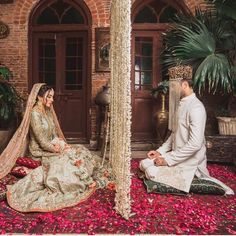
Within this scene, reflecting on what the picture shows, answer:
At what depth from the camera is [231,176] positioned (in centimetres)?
431

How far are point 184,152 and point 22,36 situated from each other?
4.38 meters

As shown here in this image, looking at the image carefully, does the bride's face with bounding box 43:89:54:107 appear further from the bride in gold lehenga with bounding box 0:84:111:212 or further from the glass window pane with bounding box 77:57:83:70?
the glass window pane with bounding box 77:57:83:70

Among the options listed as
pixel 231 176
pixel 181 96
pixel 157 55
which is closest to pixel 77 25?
pixel 157 55

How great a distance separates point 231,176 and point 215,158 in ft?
2.30

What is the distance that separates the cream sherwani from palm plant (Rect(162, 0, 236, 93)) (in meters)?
1.46

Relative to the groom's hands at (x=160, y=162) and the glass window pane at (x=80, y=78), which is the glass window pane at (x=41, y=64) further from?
the groom's hands at (x=160, y=162)

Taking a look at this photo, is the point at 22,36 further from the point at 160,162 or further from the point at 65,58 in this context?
the point at 160,162

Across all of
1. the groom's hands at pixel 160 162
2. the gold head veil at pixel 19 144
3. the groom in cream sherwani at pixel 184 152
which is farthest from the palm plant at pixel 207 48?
the gold head veil at pixel 19 144

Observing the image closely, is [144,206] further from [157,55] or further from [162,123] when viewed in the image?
[157,55]

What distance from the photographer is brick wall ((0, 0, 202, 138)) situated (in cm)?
624

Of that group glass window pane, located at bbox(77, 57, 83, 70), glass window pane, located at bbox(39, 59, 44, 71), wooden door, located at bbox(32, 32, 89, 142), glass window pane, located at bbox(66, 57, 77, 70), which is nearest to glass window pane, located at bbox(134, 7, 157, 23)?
wooden door, located at bbox(32, 32, 89, 142)

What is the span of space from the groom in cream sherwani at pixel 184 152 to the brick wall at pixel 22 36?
2834 millimetres

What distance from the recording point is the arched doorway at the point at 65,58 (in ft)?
21.0

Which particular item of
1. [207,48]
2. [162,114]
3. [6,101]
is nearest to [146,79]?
[162,114]
